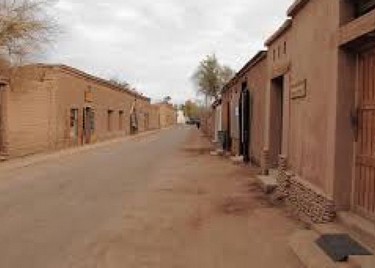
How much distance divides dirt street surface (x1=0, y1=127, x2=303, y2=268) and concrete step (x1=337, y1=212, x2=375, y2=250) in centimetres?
80

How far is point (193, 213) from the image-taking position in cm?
1157

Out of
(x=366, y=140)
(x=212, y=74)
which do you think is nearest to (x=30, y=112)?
(x=366, y=140)

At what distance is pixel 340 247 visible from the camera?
7461 mm

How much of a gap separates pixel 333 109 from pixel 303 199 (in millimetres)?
2200

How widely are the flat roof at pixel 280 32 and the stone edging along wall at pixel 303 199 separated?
110 inches

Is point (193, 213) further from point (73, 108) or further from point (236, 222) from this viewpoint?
point (73, 108)

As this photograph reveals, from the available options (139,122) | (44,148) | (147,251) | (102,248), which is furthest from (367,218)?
(139,122)

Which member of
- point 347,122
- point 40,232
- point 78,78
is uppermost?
point 78,78

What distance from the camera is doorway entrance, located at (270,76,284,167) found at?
1659cm

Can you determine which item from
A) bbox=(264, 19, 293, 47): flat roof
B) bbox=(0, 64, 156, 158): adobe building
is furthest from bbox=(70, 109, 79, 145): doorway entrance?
bbox=(264, 19, 293, 47): flat roof

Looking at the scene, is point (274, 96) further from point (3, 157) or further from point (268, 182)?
point (3, 157)

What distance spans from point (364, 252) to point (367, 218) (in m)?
1.07

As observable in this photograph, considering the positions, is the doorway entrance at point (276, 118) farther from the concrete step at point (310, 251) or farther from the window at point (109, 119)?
the window at point (109, 119)

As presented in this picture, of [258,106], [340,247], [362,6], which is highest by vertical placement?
[362,6]
